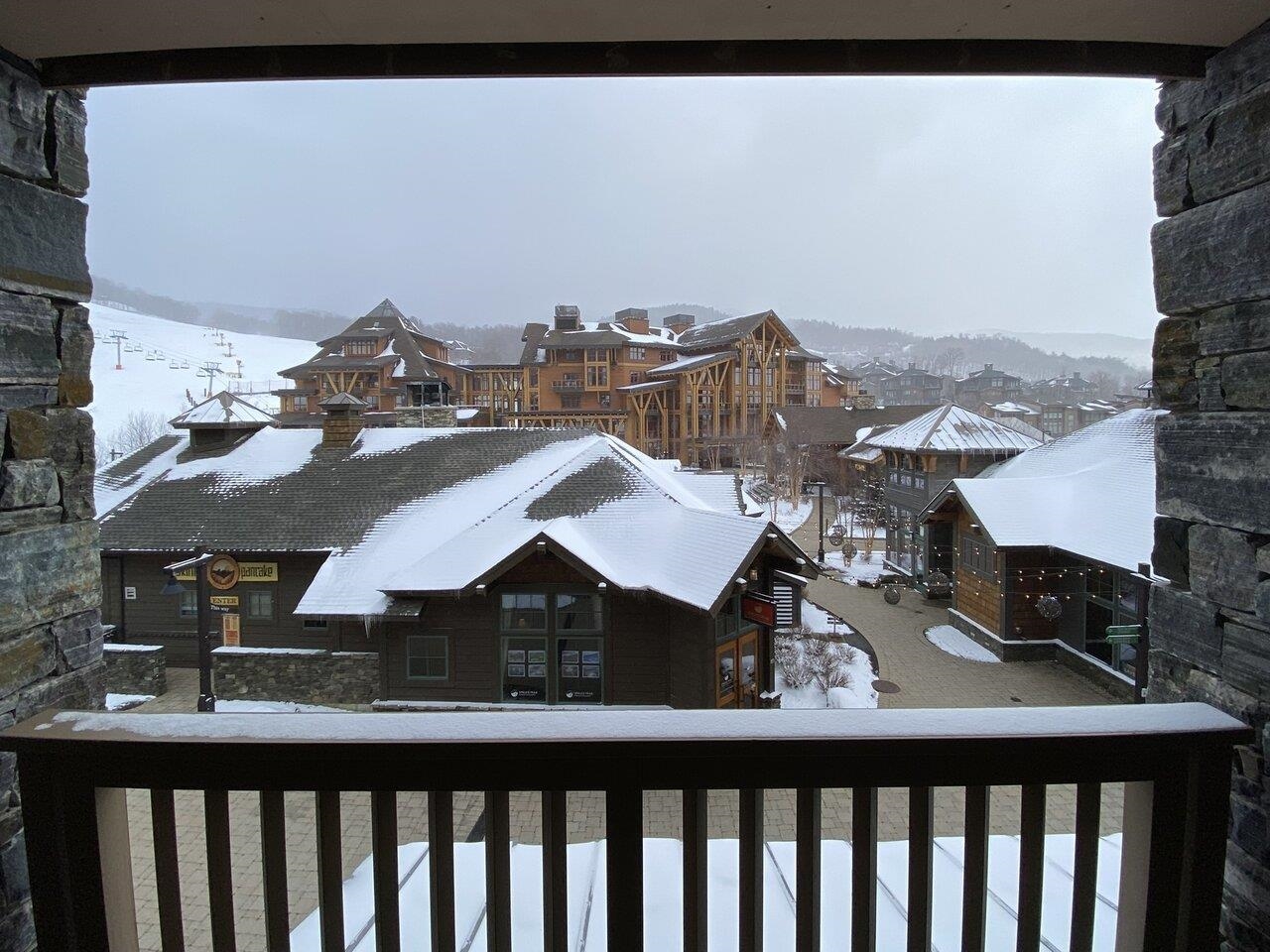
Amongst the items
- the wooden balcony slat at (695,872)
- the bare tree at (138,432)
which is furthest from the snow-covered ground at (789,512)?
→ the wooden balcony slat at (695,872)

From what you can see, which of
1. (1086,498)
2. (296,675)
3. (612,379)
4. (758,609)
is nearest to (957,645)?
(1086,498)

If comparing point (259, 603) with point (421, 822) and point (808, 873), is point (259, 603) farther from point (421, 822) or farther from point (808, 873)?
point (808, 873)

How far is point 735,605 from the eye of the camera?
31.4ft

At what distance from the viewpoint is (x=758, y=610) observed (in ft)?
31.1

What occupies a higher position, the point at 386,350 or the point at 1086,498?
the point at 386,350

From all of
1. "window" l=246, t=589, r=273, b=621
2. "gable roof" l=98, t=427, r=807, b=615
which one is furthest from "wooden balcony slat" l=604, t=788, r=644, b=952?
"window" l=246, t=589, r=273, b=621

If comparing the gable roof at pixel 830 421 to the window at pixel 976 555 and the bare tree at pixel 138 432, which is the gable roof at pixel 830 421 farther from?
the bare tree at pixel 138 432

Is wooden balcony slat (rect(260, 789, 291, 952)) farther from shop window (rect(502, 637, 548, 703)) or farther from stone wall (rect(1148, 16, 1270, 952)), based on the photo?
shop window (rect(502, 637, 548, 703))

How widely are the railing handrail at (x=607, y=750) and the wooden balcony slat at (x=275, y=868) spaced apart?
104 millimetres

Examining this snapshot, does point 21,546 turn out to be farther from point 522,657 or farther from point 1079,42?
point 522,657

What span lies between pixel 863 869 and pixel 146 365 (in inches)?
602

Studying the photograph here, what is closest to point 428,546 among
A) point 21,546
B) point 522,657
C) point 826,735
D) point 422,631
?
point 422,631

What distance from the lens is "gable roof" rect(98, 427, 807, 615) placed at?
9.55m

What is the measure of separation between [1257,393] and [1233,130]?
0.82 metres
